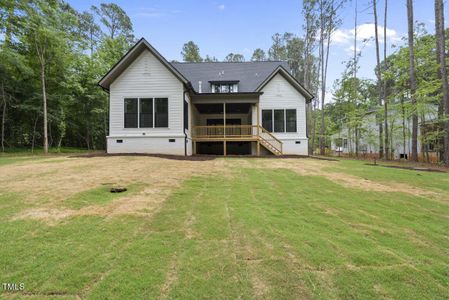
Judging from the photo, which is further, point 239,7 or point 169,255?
point 239,7

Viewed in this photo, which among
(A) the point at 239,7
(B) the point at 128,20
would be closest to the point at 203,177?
(A) the point at 239,7

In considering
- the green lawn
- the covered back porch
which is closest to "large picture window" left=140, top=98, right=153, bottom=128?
the covered back porch

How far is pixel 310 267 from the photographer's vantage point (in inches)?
115

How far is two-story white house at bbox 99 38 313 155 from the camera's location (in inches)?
593

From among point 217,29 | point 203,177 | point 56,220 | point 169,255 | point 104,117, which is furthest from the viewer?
point 104,117

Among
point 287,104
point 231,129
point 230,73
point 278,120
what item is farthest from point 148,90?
point 287,104

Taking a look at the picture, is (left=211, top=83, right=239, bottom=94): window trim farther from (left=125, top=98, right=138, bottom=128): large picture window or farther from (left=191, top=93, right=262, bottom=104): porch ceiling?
(left=125, top=98, right=138, bottom=128): large picture window

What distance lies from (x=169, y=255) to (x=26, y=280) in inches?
58.0

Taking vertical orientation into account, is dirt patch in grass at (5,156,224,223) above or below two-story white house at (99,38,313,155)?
below

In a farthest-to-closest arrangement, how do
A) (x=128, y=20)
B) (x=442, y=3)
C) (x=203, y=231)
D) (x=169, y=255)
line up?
(x=128, y=20) < (x=442, y=3) < (x=203, y=231) < (x=169, y=255)

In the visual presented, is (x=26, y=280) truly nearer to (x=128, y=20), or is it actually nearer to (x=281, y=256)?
(x=281, y=256)

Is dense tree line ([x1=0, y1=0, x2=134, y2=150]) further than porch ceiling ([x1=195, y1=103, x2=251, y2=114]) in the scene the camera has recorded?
No

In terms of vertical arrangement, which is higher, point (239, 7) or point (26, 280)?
point (239, 7)

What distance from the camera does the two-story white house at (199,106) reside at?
49.4 feet
